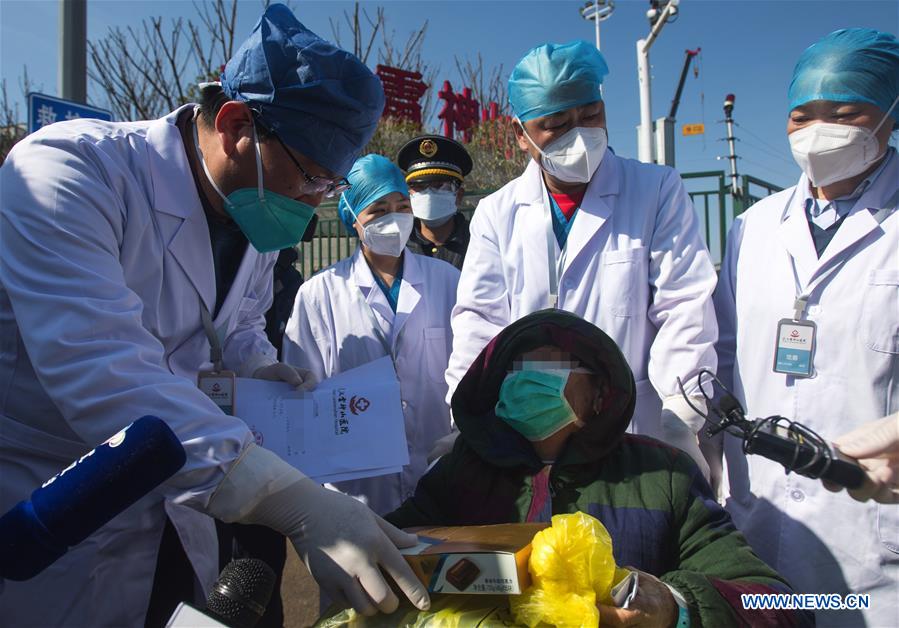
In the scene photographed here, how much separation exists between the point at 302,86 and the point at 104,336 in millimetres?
768

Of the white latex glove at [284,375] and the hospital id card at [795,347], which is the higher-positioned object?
the hospital id card at [795,347]

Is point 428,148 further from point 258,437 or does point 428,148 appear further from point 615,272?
point 258,437

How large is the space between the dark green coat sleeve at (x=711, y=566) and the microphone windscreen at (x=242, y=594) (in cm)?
94

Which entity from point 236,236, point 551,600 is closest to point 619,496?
point 551,600

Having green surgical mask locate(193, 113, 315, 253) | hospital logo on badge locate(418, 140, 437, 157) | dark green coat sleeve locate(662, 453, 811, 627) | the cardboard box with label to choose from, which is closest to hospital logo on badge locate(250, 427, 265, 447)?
green surgical mask locate(193, 113, 315, 253)

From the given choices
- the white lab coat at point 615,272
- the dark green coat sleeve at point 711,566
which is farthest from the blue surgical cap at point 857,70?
the dark green coat sleeve at point 711,566

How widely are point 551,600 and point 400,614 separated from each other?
32 centimetres

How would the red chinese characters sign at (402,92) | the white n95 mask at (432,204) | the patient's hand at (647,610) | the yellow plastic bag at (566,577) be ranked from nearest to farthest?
the yellow plastic bag at (566,577) < the patient's hand at (647,610) < the white n95 mask at (432,204) < the red chinese characters sign at (402,92)

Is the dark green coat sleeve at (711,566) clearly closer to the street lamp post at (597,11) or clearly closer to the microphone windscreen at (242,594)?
the microphone windscreen at (242,594)

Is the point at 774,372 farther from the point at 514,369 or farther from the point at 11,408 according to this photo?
the point at 11,408

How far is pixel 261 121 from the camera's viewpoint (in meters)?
1.64

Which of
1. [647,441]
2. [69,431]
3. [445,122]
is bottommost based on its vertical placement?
[647,441]

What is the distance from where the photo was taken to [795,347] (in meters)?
2.04

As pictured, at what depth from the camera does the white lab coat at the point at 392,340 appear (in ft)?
9.59
